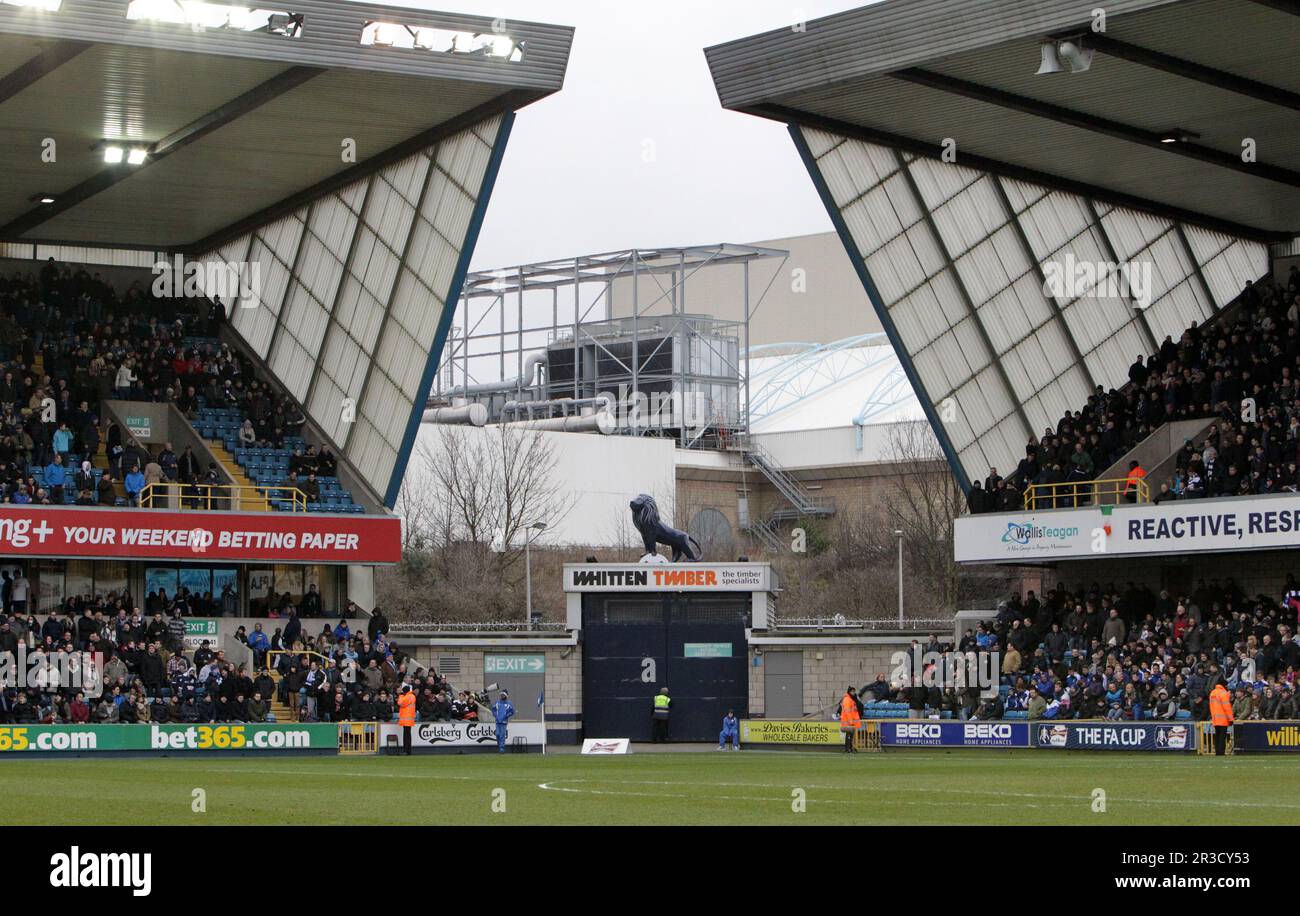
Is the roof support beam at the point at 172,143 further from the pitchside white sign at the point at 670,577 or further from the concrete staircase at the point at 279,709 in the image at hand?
the pitchside white sign at the point at 670,577

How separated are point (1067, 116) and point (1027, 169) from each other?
4.99 metres

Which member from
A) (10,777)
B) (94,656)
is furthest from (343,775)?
(94,656)

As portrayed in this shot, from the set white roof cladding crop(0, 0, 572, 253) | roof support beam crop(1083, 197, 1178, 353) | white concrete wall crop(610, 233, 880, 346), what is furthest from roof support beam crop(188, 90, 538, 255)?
white concrete wall crop(610, 233, 880, 346)

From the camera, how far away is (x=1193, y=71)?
124 ft

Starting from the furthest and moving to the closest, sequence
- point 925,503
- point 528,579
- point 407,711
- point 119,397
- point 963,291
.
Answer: point 925,503, point 528,579, point 119,397, point 963,291, point 407,711

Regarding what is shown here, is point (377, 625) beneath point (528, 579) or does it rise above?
beneath

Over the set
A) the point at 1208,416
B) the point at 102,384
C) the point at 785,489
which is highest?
the point at 102,384

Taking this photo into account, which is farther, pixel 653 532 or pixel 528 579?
pixel 528 579

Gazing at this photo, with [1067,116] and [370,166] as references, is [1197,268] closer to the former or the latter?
[1067,116]

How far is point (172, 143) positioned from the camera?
1774 inches

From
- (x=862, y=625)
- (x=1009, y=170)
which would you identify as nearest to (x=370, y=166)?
(x=1009, y=170)

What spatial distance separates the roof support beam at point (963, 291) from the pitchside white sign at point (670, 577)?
7.58 meters

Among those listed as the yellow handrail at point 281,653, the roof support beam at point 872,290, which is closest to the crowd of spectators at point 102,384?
the yellow handrail at point 281,653

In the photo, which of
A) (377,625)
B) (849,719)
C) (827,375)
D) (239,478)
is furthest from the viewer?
(827,375)
